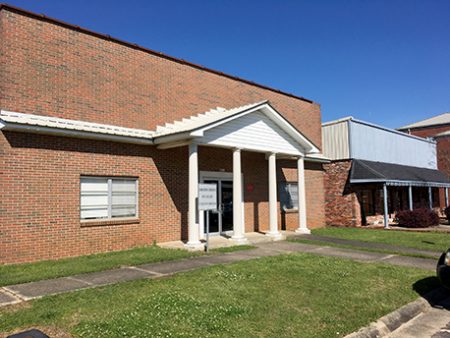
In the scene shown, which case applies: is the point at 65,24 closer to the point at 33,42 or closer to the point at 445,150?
the point at 33,42

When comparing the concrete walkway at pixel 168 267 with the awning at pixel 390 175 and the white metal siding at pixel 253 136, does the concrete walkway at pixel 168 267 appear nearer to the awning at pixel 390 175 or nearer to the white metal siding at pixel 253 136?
the white metal siding at pixel 253 136

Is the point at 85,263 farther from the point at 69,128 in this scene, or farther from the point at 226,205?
the point at 226,205

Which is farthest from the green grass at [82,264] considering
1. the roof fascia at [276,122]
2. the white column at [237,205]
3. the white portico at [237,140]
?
the roof fascia at [276,122]

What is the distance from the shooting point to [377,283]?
7539 mm

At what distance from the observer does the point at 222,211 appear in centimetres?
1483

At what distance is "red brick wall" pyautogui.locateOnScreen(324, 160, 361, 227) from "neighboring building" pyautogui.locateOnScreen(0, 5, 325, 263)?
5.44 meters

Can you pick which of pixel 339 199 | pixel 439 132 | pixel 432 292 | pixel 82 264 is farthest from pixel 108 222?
pixel 439 132

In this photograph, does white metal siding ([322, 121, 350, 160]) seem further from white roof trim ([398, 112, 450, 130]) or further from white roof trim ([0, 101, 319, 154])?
white roof trim ([398, 112, 450, 130])

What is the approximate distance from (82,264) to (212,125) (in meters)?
5.48

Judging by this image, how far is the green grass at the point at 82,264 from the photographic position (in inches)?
309

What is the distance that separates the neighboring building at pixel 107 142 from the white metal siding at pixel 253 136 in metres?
0.04

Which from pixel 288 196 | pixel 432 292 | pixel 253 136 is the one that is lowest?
pixel 432 292

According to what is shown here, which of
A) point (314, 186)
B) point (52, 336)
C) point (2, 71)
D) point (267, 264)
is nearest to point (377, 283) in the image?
point (267, 264)

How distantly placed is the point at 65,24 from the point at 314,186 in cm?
1394
